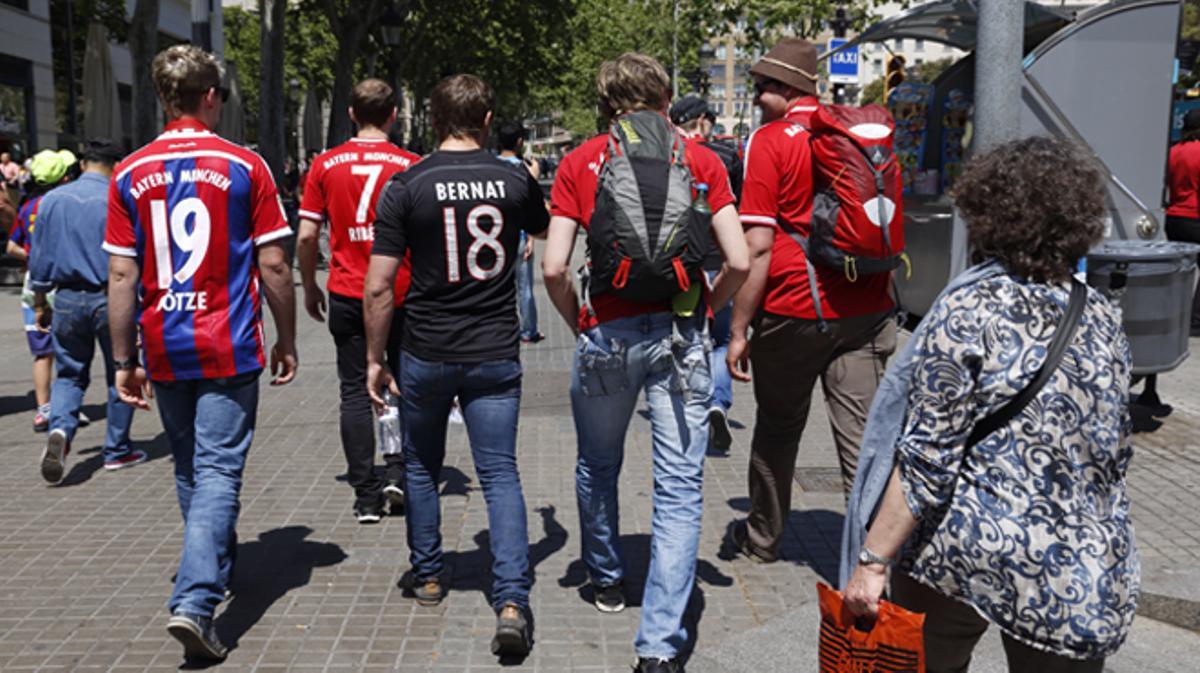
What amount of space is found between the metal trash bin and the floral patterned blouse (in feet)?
15.5

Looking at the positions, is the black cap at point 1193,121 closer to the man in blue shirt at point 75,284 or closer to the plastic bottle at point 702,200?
the plastic bottle at point 702,200

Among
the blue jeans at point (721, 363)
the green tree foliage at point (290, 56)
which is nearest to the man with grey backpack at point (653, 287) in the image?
the blue jeans at point (721, 363)

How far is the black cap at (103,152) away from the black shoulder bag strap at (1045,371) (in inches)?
210

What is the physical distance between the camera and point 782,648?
4.05 metres

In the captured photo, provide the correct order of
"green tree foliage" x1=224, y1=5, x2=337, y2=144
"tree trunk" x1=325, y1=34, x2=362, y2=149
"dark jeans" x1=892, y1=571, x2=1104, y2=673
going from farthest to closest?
1. "green tree foliage" x1=224, y1=5, x2=337, y2=144
2. "tree trunk" x1=325, y1=34, x2=362, y2=149
3. "dark jeans" x1=892, y1=571, x2=1104, y2=673

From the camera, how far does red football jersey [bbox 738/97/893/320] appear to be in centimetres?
417

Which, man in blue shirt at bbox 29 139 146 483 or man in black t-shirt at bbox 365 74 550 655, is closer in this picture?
man in black t-shirt at bbox 365 74 550 655

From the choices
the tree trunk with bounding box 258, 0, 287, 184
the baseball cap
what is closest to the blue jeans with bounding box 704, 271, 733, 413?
the baseball cap

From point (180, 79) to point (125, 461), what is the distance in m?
3.27

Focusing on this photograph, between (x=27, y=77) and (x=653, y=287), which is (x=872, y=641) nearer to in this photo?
(x=653, y=287)

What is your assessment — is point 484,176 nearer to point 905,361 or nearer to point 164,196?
point 164,196

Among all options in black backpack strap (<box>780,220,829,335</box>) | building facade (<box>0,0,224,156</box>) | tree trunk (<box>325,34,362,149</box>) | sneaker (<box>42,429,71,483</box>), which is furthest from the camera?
tree trunk (<box>325,34,362,149</box>)

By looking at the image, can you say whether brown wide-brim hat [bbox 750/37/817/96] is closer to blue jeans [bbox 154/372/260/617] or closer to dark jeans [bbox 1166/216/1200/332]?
blue jeans [bbox 154/372/260/617]

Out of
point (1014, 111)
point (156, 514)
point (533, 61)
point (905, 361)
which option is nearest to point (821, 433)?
point (1014, 111)
